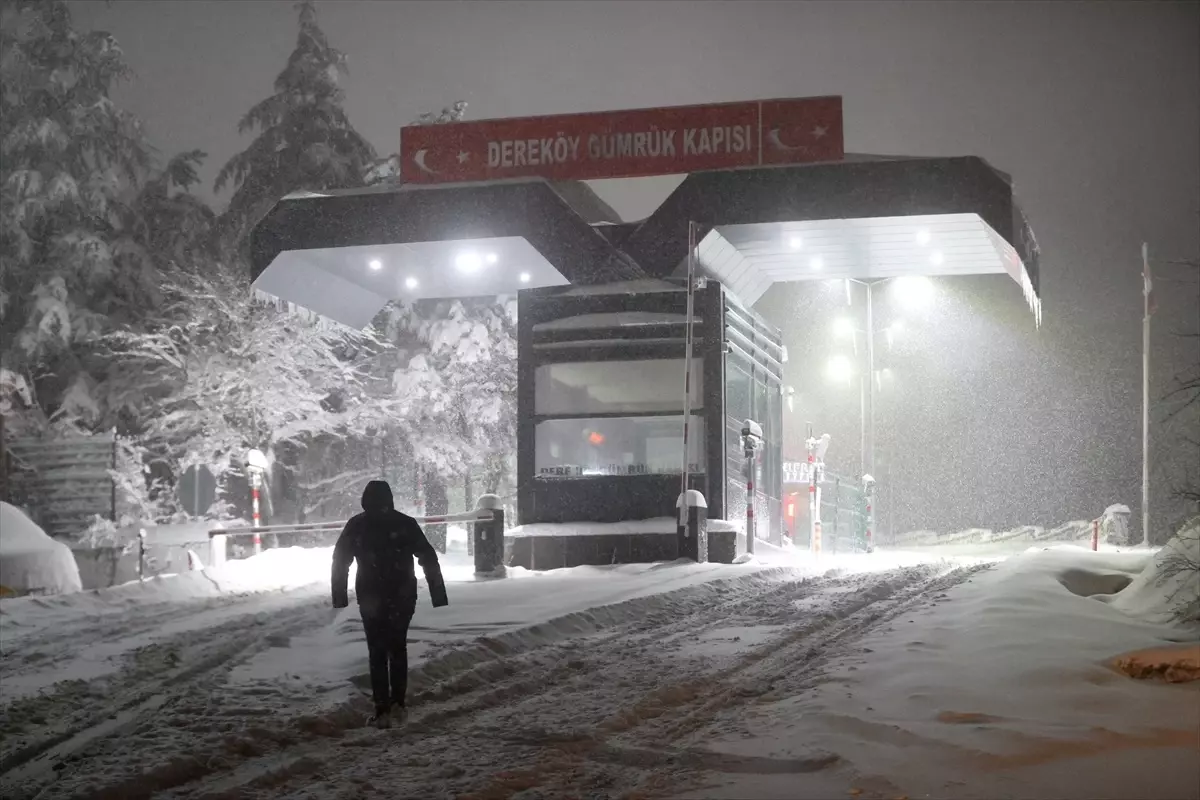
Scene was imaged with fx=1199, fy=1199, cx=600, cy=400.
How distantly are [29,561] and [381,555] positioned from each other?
1050 centimetres

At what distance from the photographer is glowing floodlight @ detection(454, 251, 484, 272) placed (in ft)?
75.5

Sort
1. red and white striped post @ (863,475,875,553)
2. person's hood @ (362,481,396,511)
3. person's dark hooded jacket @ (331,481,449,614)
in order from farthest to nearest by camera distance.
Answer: red and white striped post @ (863,475,875,553)
person's hood @ (362,481,396,511)
person's dark hooded jacket @ (331,481,449,614)

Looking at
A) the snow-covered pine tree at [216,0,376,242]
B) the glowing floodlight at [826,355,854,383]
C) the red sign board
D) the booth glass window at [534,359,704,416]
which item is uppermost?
the snow-covered pine tree at [216,0,376,242]

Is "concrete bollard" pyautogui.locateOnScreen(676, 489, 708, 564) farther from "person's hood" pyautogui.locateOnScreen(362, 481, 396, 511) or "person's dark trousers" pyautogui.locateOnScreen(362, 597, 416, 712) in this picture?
"person's dark trousers" pyautogui.locateOnScreen(362, 597, 416, 712)

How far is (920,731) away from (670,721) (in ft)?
5.26

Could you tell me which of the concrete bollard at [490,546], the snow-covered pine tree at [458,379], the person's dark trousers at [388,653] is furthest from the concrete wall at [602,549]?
the snow-covered pine tree at [458,379]

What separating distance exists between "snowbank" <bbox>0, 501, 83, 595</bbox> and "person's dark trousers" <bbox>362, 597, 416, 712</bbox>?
1038 cm

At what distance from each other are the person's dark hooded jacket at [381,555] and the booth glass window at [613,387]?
512 inches

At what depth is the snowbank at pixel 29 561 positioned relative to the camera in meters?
16.5

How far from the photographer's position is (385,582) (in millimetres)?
8469

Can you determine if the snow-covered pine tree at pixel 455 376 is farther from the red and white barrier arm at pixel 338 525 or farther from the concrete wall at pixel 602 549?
the red and white barrier arm at pixel 338 525

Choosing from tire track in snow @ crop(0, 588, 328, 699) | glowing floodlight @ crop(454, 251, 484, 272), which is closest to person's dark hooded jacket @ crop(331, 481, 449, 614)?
tire track in snow @ crop(0, 588, 328, 699)

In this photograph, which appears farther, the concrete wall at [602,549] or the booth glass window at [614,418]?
the booth glass window at [614,418]

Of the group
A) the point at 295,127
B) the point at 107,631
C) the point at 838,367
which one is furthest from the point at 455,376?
the point at 107,631
